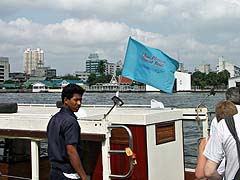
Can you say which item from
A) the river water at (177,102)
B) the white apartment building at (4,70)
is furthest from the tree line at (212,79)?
the white apartment building at (4,70)

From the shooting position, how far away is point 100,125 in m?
4.70

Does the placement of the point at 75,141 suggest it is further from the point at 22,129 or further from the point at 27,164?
the point at 27,164

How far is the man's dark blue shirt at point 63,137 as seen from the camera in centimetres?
374

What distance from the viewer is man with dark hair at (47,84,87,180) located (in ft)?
12.3

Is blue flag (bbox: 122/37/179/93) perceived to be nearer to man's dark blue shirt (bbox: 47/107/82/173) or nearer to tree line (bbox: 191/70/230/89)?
man's dark blue shirt (bbox: 47/107/82/173)

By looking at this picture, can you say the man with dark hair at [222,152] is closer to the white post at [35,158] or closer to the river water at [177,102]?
the white post at [35,158]

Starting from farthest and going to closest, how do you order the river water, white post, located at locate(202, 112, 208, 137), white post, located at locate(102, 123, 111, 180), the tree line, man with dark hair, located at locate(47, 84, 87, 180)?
the tree line, the river water, white post, located at locate(202, 112, 208, 137), white post, located at locate(102, 123, 111, 180), man with dark hair, located at locate(47, 84, 87, 180)

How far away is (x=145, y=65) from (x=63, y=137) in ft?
10.2

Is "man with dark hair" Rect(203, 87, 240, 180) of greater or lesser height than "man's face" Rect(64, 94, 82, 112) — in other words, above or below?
below

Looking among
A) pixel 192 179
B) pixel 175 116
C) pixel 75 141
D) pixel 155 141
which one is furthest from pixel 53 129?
pixel 192 179

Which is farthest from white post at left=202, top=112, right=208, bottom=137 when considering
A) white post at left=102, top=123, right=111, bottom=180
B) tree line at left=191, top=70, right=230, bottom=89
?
tree line at left=191, top=70, right=230, bottom=89

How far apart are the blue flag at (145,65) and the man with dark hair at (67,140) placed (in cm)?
269

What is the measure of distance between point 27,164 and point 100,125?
264cm

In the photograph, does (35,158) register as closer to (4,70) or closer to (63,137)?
(63,137)
